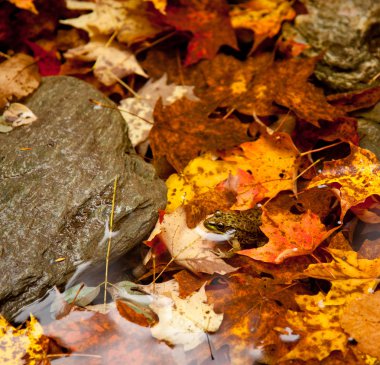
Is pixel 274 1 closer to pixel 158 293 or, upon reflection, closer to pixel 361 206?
pixel 361 206

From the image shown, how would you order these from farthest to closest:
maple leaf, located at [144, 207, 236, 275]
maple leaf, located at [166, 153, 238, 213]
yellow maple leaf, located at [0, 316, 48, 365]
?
maple leaf, located at [166, 153, 238, 213], maple leaf, located at [144, 207, 236, 275], yellow maple leaf, located at [0, 316, 48, 365]

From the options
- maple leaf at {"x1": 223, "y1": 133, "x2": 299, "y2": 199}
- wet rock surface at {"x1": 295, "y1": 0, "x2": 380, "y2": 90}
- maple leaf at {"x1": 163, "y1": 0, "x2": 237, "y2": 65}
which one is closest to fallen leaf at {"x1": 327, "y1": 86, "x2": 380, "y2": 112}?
wet rock surface at {"x1": 295, "y1": 0, "x2": 380, "y2": 90}

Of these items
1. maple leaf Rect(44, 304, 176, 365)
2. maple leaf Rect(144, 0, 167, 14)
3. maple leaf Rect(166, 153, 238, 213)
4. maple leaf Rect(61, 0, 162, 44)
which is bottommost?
maple leaf Rect(44, 304, 176, 365)

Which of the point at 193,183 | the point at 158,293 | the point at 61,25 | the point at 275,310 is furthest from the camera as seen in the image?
the point at 61,25

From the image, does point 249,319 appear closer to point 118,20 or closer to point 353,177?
point 353,177

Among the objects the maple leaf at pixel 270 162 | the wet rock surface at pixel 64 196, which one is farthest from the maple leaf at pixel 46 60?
the maple leaf at pixel 270 162

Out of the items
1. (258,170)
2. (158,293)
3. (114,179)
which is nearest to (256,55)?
(258,170)

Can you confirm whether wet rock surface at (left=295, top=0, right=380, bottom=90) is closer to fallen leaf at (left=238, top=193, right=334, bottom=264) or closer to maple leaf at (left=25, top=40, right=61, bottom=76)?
fallen leaf at (left=238, top=193, right=334, bottom=264)
